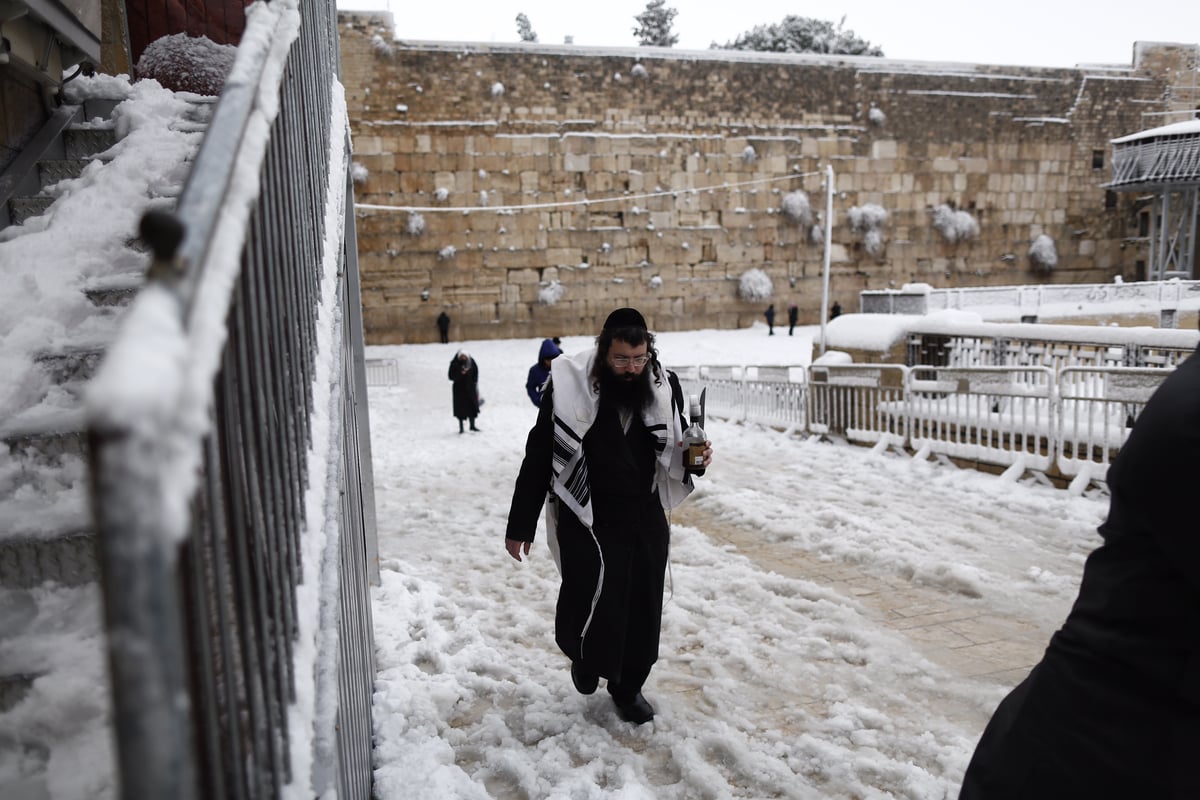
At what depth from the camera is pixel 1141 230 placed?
29.1 m

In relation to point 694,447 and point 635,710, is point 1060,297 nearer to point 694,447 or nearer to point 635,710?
point 694,447

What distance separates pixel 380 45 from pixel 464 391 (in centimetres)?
1558

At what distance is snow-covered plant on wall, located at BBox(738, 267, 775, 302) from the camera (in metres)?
25.6

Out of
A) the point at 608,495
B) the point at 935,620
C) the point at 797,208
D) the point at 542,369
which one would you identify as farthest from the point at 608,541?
the point at 797,208

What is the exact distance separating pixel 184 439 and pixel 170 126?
4490 mm

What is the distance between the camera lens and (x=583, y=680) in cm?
355

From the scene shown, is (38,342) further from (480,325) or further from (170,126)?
(480,325)

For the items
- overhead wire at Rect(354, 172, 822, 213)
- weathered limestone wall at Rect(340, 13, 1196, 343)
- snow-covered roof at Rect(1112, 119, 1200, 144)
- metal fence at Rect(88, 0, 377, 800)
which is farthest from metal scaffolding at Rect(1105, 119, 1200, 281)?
metal fence at Rect(88, 0, 377, 800)

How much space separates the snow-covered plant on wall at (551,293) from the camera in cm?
2442

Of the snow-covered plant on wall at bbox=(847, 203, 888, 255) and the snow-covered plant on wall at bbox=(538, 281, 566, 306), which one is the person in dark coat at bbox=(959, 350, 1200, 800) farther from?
the snow-covered plant on wall at bbox=(847, 203, 888, 255)

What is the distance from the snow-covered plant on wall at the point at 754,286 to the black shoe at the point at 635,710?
2299 cm

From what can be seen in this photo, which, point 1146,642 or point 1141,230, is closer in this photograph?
point 1146,642

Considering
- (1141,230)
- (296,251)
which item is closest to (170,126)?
(296,251)

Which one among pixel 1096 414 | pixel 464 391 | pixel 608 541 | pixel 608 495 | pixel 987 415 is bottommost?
pixel 464 391
